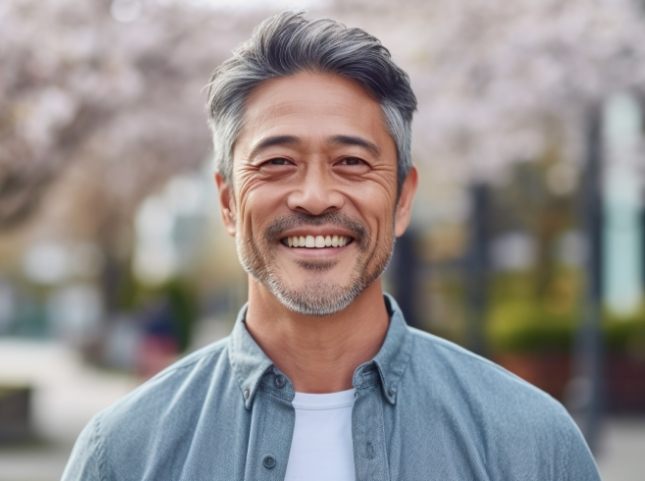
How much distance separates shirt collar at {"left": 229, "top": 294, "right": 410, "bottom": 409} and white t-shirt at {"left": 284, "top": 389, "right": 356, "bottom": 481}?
2.5 inches

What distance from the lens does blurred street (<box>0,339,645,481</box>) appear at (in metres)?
12.0

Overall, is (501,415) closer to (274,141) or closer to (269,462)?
(269,462)

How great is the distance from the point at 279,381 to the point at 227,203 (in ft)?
1.42

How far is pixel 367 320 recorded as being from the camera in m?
2.46

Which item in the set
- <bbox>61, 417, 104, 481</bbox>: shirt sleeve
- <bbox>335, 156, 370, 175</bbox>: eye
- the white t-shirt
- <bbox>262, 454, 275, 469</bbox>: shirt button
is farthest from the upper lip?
<bbox>61, 417, 104, 481</bbox>: shirt sleeve

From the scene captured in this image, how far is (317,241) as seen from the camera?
233 cm

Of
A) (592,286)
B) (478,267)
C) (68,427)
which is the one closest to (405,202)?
(592,286)

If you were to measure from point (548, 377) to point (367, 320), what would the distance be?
1409 cm

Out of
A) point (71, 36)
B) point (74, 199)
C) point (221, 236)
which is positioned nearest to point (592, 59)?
point (71, 36)

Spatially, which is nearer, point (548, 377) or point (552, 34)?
point (552, 34)

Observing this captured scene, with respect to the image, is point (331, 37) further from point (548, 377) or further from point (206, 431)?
point (548, 377)

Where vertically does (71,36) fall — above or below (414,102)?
above

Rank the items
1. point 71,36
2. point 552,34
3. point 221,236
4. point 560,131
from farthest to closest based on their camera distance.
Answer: point 221,236, point 560,131, point 552,34, point 71,36

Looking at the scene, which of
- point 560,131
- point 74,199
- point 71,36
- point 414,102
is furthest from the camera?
point 74,199
